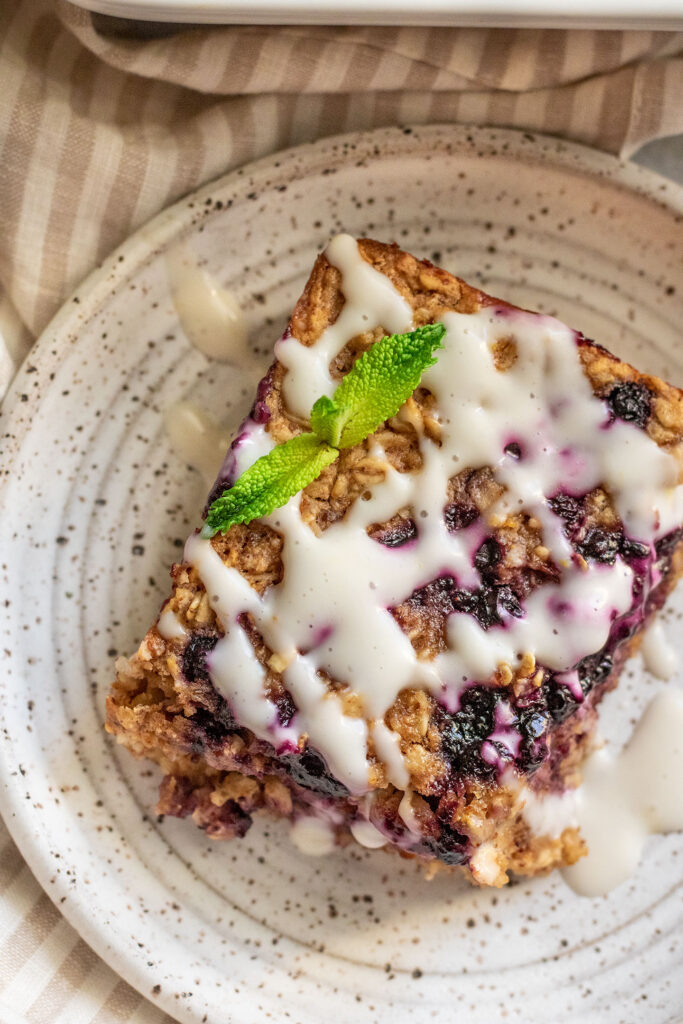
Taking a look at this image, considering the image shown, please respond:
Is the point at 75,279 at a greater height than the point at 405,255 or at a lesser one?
lesser

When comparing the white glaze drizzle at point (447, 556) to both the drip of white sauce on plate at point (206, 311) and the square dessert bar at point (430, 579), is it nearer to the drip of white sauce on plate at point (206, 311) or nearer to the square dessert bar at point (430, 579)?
the square dessert bar at point (430, 579)

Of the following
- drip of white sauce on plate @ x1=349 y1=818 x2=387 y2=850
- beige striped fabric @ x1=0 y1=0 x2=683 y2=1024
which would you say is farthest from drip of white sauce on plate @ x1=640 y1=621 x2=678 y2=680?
beige striped fabric @ x1=0 y1=0 x2=683 y2=1024

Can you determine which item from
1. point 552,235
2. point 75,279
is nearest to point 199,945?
point 75,279

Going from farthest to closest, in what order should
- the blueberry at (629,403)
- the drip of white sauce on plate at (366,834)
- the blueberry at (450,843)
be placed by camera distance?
the drip of white sauce on plate at (366,834) < the blueberry at (629,403) < the blueberry at (450,843)

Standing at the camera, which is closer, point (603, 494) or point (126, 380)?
point (603, 494)

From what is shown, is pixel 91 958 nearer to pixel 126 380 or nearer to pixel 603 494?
pixel 126 380

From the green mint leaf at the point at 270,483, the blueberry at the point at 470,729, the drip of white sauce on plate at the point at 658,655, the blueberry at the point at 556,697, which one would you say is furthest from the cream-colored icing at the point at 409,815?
the drip of white sauce on plate at the point at 658,655
